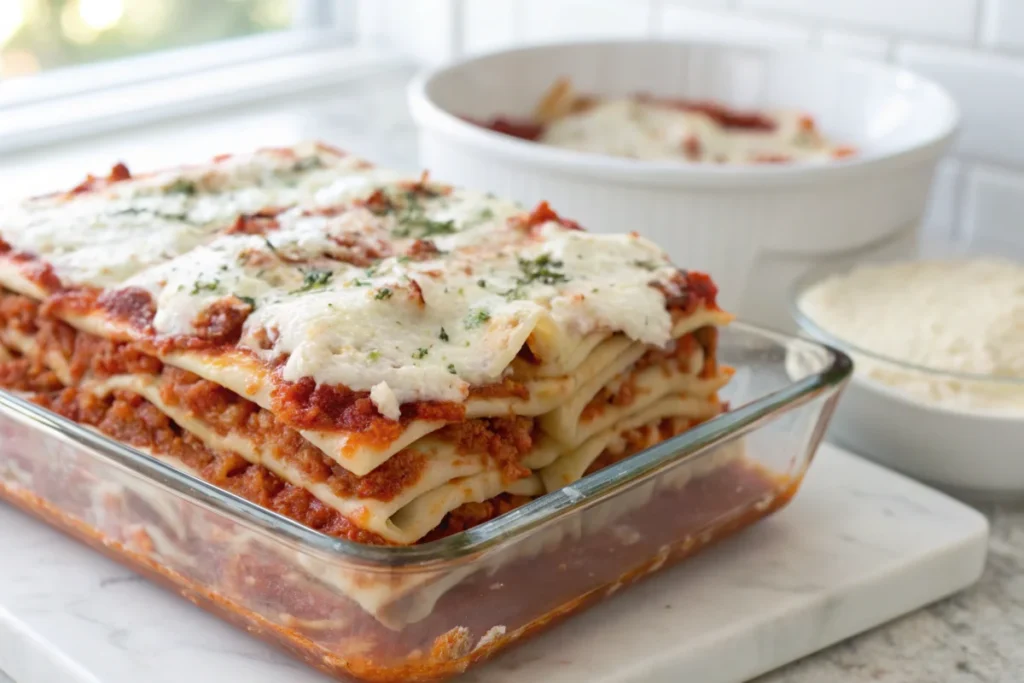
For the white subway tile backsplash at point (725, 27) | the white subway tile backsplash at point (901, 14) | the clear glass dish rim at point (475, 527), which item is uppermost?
the white subway tile backsplash at point (901, 14)

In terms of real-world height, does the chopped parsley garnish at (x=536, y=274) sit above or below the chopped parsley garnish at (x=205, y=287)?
below

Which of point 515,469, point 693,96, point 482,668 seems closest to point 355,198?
point 515,469

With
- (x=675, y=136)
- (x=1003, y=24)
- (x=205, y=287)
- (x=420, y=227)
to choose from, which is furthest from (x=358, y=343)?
(x=1003, y=24)

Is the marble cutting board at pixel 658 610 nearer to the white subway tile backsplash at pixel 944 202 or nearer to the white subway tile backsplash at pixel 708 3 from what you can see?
the white subway tile backsplash at pixel 944 202

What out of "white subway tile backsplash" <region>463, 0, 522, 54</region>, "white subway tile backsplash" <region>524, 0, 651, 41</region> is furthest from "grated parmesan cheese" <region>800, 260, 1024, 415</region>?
"white subway tile backsplash" <region>463, 0, 522, 54</region>

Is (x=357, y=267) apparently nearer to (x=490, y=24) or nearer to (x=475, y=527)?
(x=475, y=527)

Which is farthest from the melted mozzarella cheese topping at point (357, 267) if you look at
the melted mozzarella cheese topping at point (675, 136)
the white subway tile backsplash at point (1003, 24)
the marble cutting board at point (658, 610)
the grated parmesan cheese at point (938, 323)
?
the white subway tile backsplash at point (1003, 24)

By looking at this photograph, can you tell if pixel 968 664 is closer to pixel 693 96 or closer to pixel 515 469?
pixel 515 469
